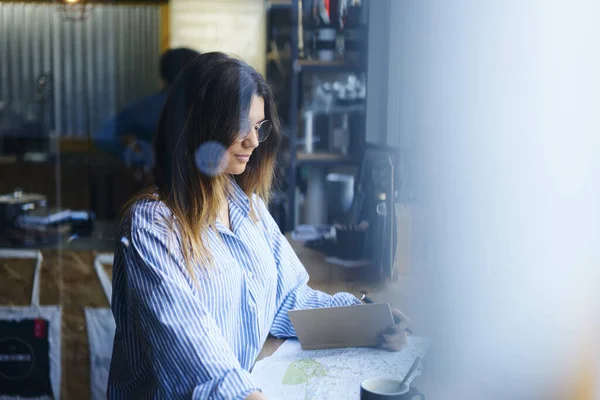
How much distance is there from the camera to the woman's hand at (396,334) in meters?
1.38

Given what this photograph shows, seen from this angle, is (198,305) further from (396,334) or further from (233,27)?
(233,27)

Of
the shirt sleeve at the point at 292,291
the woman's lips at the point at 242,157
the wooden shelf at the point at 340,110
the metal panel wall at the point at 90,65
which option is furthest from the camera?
the metal panel wall at the point at 90,65

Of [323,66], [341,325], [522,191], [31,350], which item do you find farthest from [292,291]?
[31,350]

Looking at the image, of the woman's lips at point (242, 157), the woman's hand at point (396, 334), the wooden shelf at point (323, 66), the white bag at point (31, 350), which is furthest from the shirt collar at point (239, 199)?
the white bag at point (31, 350)

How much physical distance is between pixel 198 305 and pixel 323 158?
5.60 ft

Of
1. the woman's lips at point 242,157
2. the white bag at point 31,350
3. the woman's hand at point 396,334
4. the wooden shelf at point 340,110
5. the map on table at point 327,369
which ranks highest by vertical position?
the wooden shelf at point 340,110

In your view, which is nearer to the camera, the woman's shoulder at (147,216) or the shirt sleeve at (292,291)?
the woman's shoulder at (147,216)

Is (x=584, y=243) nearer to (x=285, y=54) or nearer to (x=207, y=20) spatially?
(x=285, y=54)

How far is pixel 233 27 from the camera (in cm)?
330

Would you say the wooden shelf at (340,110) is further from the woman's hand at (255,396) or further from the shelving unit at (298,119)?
the woman's hand at (255,396)

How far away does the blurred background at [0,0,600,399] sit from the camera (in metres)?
1.03

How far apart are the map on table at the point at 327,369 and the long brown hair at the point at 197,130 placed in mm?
258

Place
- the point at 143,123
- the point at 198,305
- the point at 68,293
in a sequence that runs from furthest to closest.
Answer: the point at 143,123 → the point at 68,293 → the point at 198,305

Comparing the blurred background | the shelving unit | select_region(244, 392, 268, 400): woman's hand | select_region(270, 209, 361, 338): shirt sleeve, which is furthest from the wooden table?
select_region(244, 392, 268, 400): woman's hand
